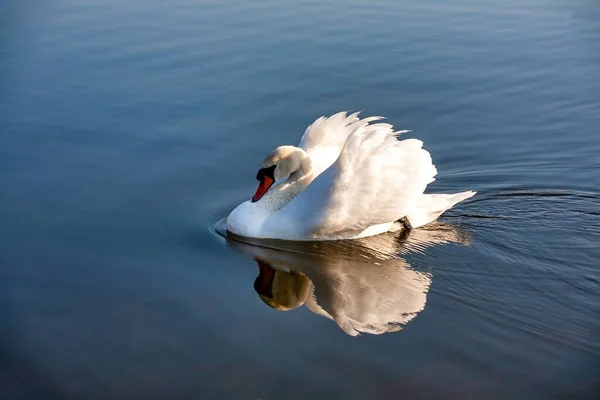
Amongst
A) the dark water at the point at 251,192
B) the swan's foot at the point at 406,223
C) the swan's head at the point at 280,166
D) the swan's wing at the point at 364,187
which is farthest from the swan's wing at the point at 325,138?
the swan's foot at the point at 406,223

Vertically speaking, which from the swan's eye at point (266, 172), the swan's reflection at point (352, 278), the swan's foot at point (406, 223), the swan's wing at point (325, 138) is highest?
the swan's wing at point (325, 138)

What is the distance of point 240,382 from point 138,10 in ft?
35.1

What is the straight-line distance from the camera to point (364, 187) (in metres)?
8.59

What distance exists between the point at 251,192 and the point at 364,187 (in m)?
1.58

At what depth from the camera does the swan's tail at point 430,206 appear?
29.2 ft

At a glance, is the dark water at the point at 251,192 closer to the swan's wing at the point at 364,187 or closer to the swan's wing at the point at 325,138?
the swan's wing at the point at 364,187

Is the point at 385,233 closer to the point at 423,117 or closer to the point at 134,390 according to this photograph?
the point at 423,117

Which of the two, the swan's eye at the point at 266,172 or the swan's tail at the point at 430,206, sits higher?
the swan's eye at the point at 266,172

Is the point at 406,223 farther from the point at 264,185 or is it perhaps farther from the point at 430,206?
the point at 264,185

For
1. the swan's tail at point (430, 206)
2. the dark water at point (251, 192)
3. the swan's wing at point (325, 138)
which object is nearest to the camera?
the dark water at point (251, 192)

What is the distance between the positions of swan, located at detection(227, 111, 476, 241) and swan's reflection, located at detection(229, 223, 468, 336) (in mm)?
143

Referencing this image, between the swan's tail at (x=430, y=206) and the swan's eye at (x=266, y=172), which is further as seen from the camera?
the swan's eye at (x=266, y=172)

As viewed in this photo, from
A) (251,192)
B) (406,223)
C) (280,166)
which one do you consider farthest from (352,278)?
(251,192)

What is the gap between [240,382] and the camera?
6.18 m
